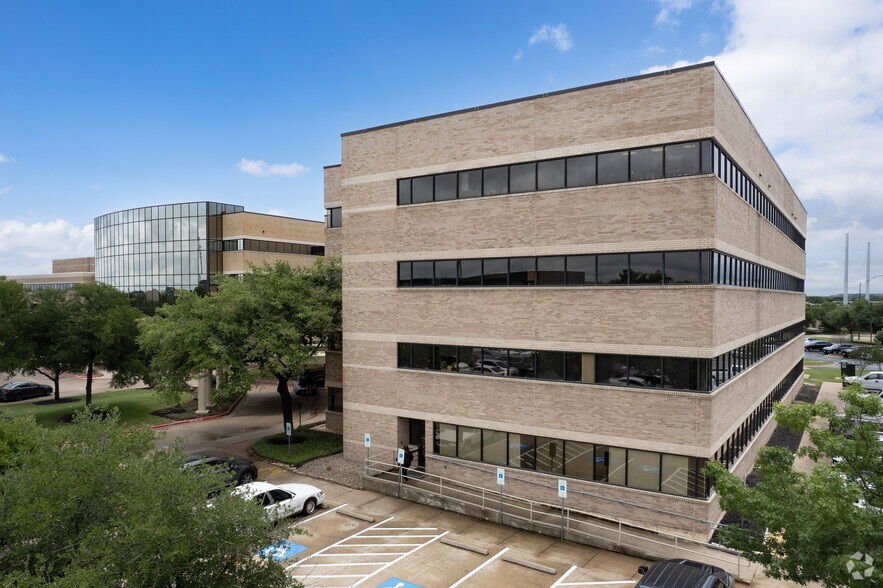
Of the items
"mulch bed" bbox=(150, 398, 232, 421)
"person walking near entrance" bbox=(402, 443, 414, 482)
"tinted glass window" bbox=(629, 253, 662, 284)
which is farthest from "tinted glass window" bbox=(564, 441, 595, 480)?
"mulch bed" bbox=(150, 398, 232, 421)

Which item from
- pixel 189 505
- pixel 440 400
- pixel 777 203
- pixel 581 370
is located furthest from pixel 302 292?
pixel 777 203

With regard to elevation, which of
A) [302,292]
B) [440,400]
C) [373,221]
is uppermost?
[373,221]

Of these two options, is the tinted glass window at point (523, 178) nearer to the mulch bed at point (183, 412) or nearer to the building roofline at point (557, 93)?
the building roofline at point (557, 93)

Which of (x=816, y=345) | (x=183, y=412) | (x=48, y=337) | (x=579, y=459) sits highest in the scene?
(x=48, y=337)

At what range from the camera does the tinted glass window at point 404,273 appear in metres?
24.4

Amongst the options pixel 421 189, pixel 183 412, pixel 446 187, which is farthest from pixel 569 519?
pixel 183 412

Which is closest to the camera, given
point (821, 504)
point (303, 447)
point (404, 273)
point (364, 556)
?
point (821, 504)

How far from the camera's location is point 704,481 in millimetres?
18219

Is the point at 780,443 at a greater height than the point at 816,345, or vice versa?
the point at 816,345

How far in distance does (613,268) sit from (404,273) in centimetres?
915

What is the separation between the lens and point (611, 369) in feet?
64.1

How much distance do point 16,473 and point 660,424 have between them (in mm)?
17391

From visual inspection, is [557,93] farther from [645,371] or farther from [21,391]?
[21,391]

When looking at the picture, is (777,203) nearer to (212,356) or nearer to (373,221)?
(373,221)
